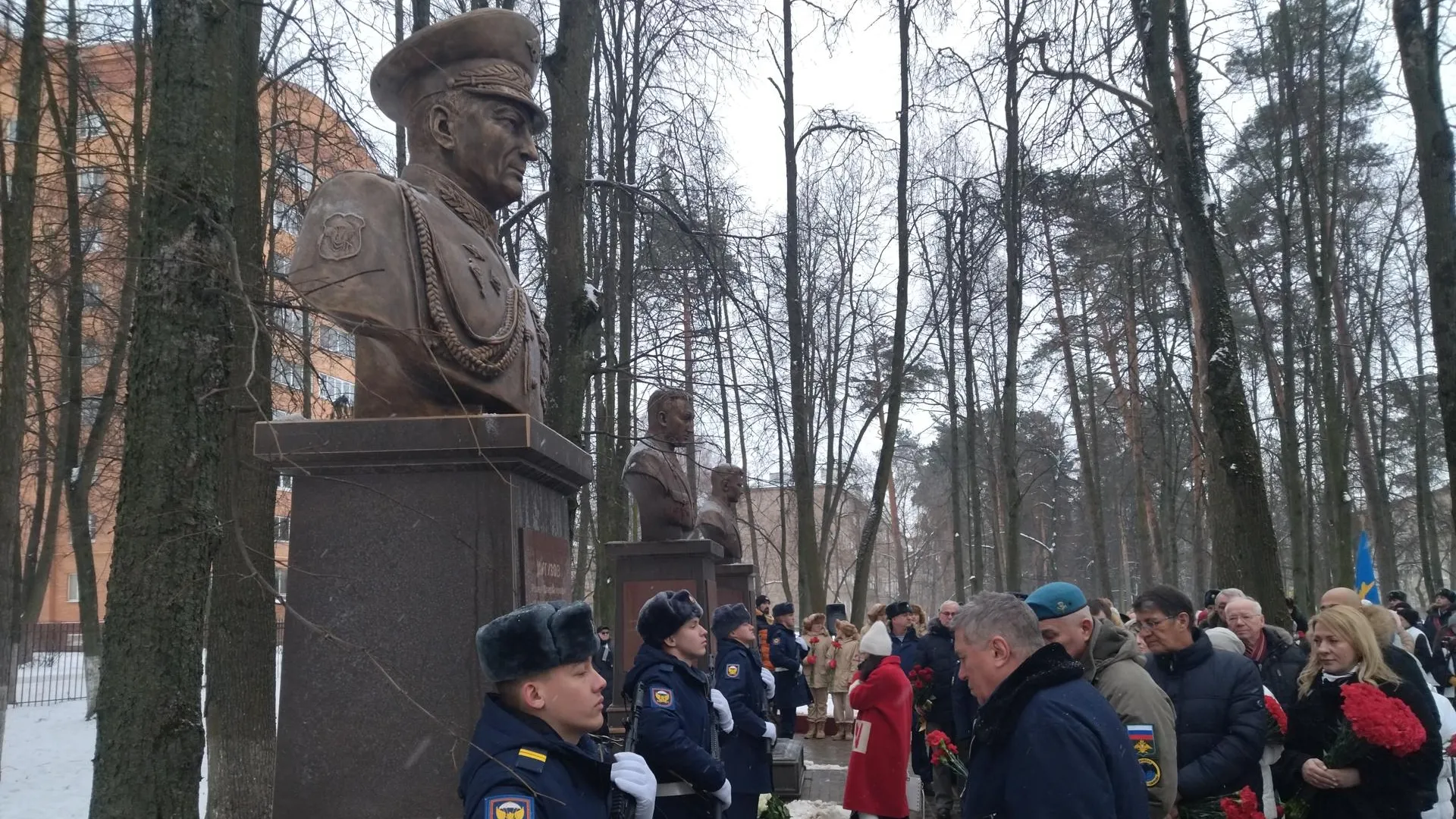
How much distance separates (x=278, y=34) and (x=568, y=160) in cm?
290

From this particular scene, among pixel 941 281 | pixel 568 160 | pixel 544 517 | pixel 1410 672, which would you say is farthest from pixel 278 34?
pixel 941 281

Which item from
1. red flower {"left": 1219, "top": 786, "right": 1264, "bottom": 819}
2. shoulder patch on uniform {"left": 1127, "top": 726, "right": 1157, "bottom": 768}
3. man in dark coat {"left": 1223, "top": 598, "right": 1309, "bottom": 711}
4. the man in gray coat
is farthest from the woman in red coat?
shoulder patch on uniform {"left": 1127, "top": 726, "right": 1157, "bottom": 768}

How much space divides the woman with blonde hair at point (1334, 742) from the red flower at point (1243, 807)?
31cm

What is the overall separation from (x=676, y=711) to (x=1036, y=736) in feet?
7.22

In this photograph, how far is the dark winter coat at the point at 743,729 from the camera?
6957 mm

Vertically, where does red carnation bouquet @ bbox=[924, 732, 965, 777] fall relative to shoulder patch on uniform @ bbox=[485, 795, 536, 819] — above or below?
below

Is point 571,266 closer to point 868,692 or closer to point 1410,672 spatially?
point 868,692

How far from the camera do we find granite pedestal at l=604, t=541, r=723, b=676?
11.7 m

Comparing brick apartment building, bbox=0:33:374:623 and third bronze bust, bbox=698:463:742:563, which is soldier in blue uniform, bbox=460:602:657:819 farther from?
third bronze bust, bbox=698:463:742:563

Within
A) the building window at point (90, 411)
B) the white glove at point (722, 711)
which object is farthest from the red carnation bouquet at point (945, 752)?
the building window at point (90, 411)

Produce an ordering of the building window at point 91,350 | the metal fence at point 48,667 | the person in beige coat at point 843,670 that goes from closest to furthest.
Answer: the building window at point 91,350
the person in beige coat at point 843,670
the metal fence at point 48,667

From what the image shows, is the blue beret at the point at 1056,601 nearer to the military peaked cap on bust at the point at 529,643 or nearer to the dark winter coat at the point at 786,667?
the military peaked cap on bust at the point at 529,643

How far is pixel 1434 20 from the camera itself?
994 centimetres

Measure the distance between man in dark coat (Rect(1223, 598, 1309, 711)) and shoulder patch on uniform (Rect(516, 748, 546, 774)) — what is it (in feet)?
17.7
